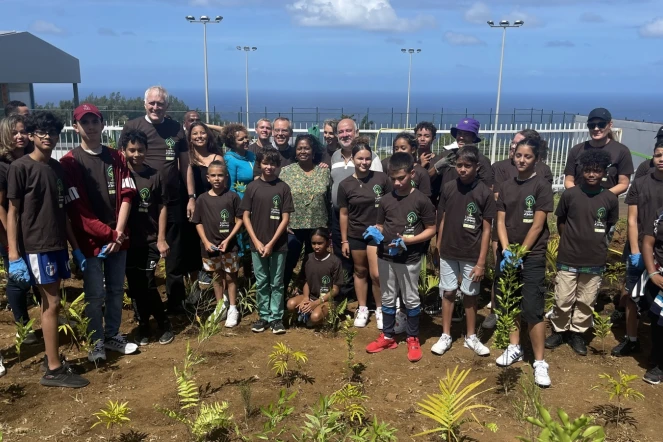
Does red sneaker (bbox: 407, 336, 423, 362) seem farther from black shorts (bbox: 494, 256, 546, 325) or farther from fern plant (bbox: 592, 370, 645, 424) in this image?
fern plant (bbox: 592, 370, 645, 424)

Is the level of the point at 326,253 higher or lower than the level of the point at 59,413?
higher

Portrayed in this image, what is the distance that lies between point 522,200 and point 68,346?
14.7 ft

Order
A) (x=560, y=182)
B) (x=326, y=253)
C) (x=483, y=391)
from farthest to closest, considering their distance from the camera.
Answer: (x=560, y=182), (x=326, y=253), (x=483, y=391)

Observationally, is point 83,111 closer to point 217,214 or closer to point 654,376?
point 217,214

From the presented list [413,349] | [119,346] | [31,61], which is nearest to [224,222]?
[119,346]

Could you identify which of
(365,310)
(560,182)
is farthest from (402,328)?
(560,182)

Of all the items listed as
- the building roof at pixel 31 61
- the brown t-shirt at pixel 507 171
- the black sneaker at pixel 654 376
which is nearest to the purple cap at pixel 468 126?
the brown t-shirt at pixel 507 171

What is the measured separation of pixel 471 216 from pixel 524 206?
45 cm

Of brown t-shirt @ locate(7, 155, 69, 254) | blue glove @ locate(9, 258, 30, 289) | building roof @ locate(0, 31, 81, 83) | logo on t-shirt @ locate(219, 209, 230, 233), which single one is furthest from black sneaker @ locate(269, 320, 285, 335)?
building roof @ locate(0, 31, 81, 83)

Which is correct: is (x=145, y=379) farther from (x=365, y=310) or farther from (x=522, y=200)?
(x=522, y=200)

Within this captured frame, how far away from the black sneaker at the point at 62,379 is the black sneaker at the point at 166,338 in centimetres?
91

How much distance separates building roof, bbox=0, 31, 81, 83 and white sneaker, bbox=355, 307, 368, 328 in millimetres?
25536

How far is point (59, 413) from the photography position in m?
3.99

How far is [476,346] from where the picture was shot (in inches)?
198
